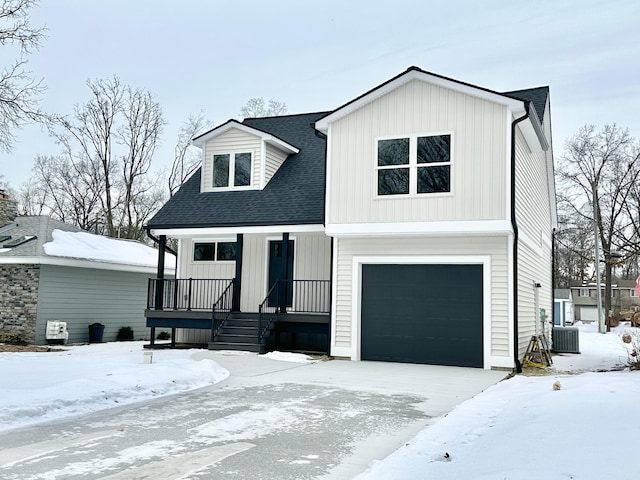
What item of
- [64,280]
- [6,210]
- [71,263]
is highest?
[6,210]

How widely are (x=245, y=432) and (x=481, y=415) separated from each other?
277cm

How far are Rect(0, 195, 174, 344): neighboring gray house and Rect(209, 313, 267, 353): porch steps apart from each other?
6239 millimetres

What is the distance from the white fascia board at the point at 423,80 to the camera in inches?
498

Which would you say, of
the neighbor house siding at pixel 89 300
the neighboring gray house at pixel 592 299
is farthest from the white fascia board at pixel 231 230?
the neighboring gray house at pixel 592 299

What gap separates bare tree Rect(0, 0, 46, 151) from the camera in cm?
1659

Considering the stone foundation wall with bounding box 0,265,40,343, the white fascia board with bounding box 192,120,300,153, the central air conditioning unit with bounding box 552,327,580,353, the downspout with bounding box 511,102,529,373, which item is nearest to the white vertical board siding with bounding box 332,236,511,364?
the downspout with bounding box 511,102,529,373

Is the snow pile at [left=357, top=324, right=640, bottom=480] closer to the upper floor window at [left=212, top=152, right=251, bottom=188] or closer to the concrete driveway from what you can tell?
the concrete driveway

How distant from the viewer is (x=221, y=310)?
640 inches

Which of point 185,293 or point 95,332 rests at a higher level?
point 185,293

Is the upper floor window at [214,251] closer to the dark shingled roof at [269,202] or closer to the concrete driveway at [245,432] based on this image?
the dark shingled roof at [269,202]

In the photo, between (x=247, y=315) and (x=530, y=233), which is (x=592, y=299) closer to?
(x=530, y=233)

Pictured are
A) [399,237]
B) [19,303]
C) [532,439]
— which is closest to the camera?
[532,439]

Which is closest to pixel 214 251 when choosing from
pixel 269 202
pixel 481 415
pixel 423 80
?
pixel 269 202

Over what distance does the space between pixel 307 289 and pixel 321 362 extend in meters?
3.12
